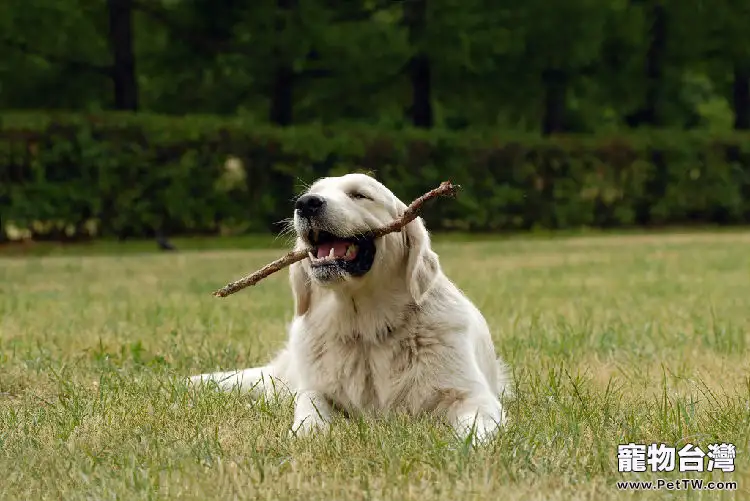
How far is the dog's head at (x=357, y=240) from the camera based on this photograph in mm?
4301

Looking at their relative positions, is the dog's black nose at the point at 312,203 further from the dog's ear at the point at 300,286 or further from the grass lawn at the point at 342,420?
the grass lawn at the point at 342,420

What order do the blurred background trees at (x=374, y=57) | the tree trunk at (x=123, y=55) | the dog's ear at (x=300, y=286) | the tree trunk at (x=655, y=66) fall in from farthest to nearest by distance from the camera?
the tree trunk at (x=655, y=66), the blurred background trees at (x=374, y=57), the tree trunk at (x=123, y=55), the dog's ear at (x=300, y=286)

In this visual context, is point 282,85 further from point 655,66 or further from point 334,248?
point 334,248

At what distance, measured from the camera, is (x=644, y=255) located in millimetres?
15336

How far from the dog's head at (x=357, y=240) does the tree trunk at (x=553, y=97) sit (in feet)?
71.5

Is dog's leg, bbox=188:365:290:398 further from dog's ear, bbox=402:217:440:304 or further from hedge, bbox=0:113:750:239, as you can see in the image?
hedge, bbox=0:113:750:239

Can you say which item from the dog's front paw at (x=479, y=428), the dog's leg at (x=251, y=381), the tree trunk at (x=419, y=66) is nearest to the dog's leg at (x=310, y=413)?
the dog's leg at (x=251, y=381)

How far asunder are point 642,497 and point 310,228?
1.90 metres

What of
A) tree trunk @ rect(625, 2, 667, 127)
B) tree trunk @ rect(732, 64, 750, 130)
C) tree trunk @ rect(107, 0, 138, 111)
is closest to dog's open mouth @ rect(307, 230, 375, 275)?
tree trunk @ rect(107, 0, 138, 111)

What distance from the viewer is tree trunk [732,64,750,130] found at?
28.2m

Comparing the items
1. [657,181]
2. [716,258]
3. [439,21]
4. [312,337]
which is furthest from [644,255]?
[312,337]

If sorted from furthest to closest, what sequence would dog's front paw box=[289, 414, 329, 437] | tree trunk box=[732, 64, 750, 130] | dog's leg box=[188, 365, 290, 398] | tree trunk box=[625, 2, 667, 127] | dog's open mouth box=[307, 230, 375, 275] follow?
tree trunk box=[732, 64, 750, 130], tree trunk box=[625, 2, 667, 127], dog's leg box=[188, 365, 290, 398], dog's open mouth box=[307, 230, 375, 275], dog's front paw box=[289, 414, 329, 437]

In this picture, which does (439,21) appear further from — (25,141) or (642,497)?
(642,497)

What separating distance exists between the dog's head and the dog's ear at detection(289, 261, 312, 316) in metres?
0.03
